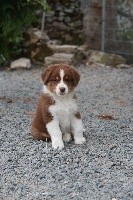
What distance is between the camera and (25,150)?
19.0 ft

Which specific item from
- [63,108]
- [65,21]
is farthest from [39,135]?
[65,21]

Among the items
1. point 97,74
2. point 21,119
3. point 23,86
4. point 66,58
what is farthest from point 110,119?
point 66,58

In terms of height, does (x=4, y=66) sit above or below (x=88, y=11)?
below

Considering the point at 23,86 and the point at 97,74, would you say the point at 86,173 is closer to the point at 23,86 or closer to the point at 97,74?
the point at 23,86

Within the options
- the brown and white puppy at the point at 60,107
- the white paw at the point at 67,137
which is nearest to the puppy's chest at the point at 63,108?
the brown and white puppy at the point at 60,107

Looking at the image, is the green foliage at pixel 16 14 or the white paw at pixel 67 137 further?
the green foliage at pixel 16 14

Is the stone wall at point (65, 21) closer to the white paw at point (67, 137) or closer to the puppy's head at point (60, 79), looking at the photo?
the white paw at point (67, 137)

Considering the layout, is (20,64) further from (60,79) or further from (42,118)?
(60,79)

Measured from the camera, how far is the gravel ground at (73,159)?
463 cm

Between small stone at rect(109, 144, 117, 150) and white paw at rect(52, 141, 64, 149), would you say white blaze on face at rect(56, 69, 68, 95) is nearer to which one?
white paw at rect(52, 141, 64, 149)

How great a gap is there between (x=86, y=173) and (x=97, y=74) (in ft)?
23.2

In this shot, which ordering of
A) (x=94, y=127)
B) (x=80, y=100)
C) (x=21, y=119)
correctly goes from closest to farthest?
(x=94, y=127) < (x=21, y=119) < (x=80, y=100)

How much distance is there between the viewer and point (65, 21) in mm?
14953

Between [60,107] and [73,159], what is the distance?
615 millimetres
